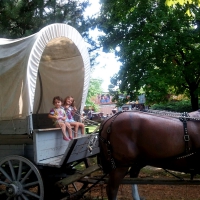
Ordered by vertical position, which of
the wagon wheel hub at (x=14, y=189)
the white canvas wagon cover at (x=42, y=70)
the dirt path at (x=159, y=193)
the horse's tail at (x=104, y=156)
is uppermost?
the white canvas wagon cover at (x=42, y=70)

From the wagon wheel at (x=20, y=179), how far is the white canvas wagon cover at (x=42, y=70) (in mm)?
736

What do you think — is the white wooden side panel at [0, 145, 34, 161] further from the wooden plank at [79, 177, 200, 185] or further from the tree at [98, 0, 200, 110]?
the tree at [98, 0, 200, 110]

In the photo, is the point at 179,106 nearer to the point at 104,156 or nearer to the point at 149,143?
the point at 104,156

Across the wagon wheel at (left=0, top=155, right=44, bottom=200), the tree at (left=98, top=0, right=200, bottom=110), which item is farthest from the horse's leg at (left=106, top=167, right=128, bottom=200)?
the tree at (left=98, top=0, right=200, bottom=110)

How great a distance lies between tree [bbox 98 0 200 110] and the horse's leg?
23.4 ft

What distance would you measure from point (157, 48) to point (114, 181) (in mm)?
8130

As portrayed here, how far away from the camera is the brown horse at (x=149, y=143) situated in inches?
166

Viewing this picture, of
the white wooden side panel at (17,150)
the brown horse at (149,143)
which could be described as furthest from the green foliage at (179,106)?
the brown horse at (149,143)

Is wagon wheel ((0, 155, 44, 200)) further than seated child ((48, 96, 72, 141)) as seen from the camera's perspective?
No

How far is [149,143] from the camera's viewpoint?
430 cm

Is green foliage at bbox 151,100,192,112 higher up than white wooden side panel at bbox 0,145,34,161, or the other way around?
green foliage at bbox 151,100,192,112

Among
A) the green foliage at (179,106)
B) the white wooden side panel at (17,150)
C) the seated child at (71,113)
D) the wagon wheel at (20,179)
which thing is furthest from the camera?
the green foliage at (179,106)

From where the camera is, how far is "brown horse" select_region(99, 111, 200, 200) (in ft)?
13.9

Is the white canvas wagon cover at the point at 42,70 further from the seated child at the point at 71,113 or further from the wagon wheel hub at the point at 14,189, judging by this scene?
the wagon wheel hub at the point at 14,189
